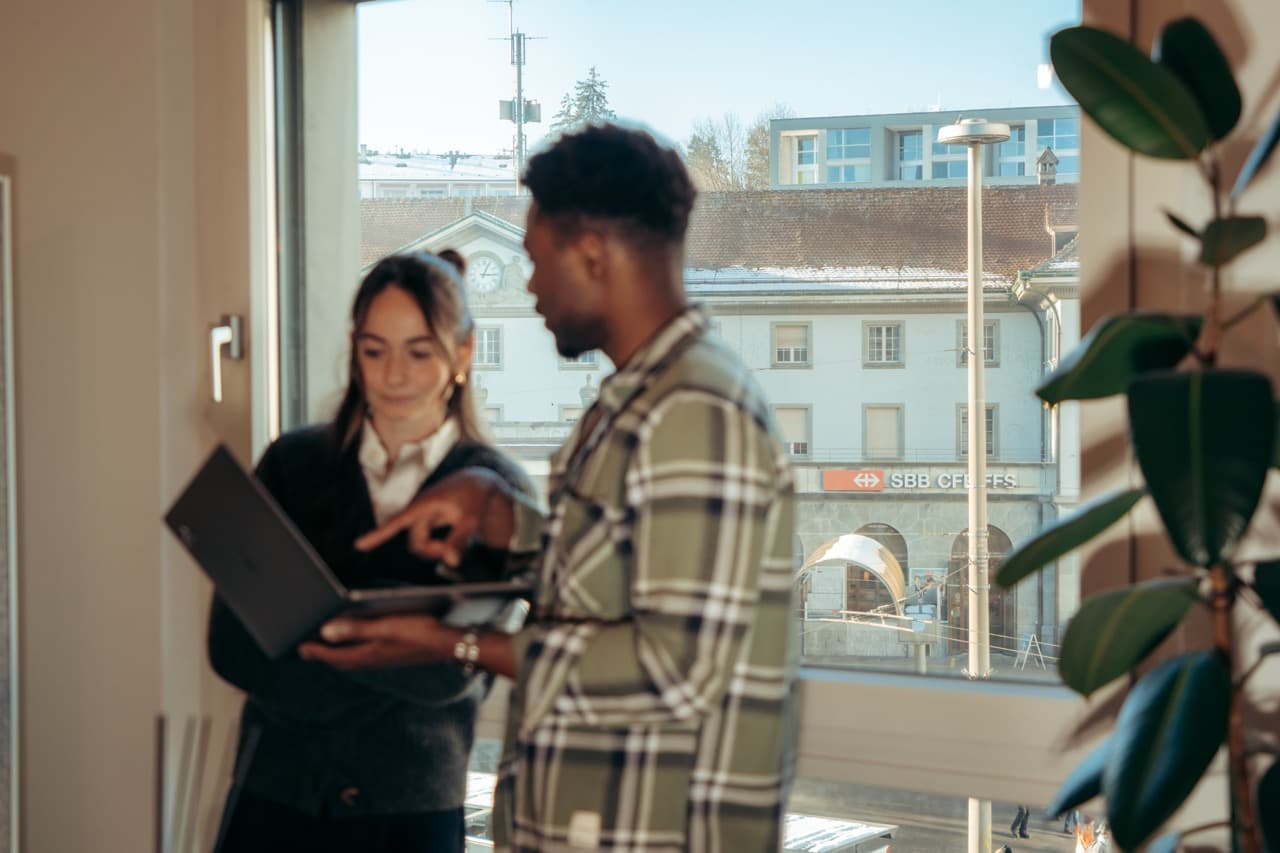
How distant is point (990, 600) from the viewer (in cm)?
195

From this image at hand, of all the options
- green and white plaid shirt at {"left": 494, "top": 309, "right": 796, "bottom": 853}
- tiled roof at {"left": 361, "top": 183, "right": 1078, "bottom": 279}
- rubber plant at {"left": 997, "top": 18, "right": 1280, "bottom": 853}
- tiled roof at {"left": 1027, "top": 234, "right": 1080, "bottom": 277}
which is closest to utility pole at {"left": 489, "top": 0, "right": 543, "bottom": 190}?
tiled roof at {"left": 361, "top": 183, "right": 1078, "bottom": 279}

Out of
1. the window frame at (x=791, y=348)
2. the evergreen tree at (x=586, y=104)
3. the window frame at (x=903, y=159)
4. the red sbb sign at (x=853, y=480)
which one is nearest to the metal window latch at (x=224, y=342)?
the evergreen tree at (x=586, y=104)

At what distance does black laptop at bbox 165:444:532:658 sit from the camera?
140 cm

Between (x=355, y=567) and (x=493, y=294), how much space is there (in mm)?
725

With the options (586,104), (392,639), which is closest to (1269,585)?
(392,639)

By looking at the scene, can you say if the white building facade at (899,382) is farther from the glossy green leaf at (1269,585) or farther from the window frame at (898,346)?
the glossy green leaf at (1269,585)

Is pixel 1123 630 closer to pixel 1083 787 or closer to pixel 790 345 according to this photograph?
pixel 1083 787

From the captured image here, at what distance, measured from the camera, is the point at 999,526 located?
6.39ft

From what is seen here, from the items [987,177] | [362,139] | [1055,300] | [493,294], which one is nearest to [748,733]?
[1055,300]

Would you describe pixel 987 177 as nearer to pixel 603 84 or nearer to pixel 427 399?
pixel 603 84

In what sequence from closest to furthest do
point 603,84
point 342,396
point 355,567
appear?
point 355,567 < point 342,396 < point 603,84

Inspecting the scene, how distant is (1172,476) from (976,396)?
846 millimetres

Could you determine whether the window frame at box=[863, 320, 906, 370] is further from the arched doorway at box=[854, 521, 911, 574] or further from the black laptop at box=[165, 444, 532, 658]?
the black laptop at box=[165, 444, 532, 658]

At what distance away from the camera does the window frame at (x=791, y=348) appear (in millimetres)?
2059
